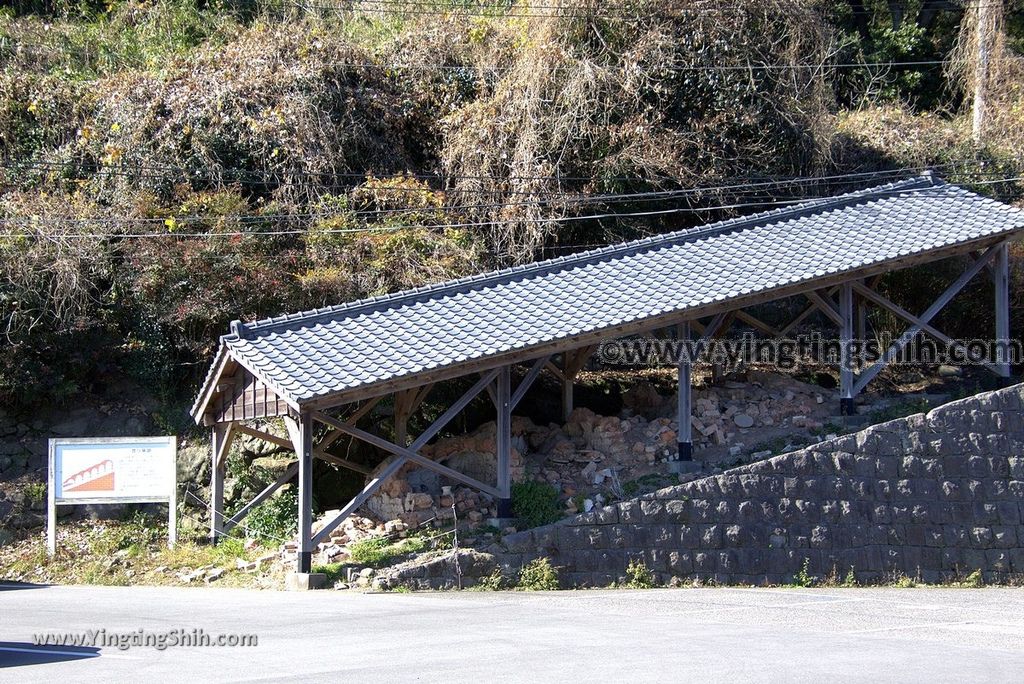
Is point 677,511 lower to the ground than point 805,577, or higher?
higher

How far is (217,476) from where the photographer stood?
1431cm

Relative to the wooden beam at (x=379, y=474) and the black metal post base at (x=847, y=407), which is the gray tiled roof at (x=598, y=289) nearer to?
the wooden beam at (x=379, y=474)

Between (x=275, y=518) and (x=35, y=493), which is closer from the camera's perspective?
(x=275, y=518)

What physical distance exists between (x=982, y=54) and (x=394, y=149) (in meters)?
12.8

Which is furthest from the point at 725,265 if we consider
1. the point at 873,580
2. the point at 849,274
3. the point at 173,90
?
the point at 173,90

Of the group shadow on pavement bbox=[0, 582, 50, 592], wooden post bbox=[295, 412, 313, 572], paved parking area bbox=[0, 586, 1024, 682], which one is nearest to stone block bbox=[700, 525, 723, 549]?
paved parking area bbox=[0, 586, 1024, 682]

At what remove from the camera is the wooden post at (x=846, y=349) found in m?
14.4

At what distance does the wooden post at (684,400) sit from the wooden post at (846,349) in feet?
7.38

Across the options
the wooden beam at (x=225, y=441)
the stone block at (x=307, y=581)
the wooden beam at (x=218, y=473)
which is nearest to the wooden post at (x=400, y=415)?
the wooden beam at (x=225, y=441)

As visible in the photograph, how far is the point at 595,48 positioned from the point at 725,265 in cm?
768

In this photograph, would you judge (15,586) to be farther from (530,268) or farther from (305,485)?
(530,268)

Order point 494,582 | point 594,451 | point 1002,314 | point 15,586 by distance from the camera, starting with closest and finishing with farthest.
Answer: point 494,582 < point 15,586 < point 594,451 < point 1002,314

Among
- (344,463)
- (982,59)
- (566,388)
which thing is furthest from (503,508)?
(982,59)

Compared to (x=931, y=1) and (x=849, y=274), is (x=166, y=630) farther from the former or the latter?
(x=931, y=1)
